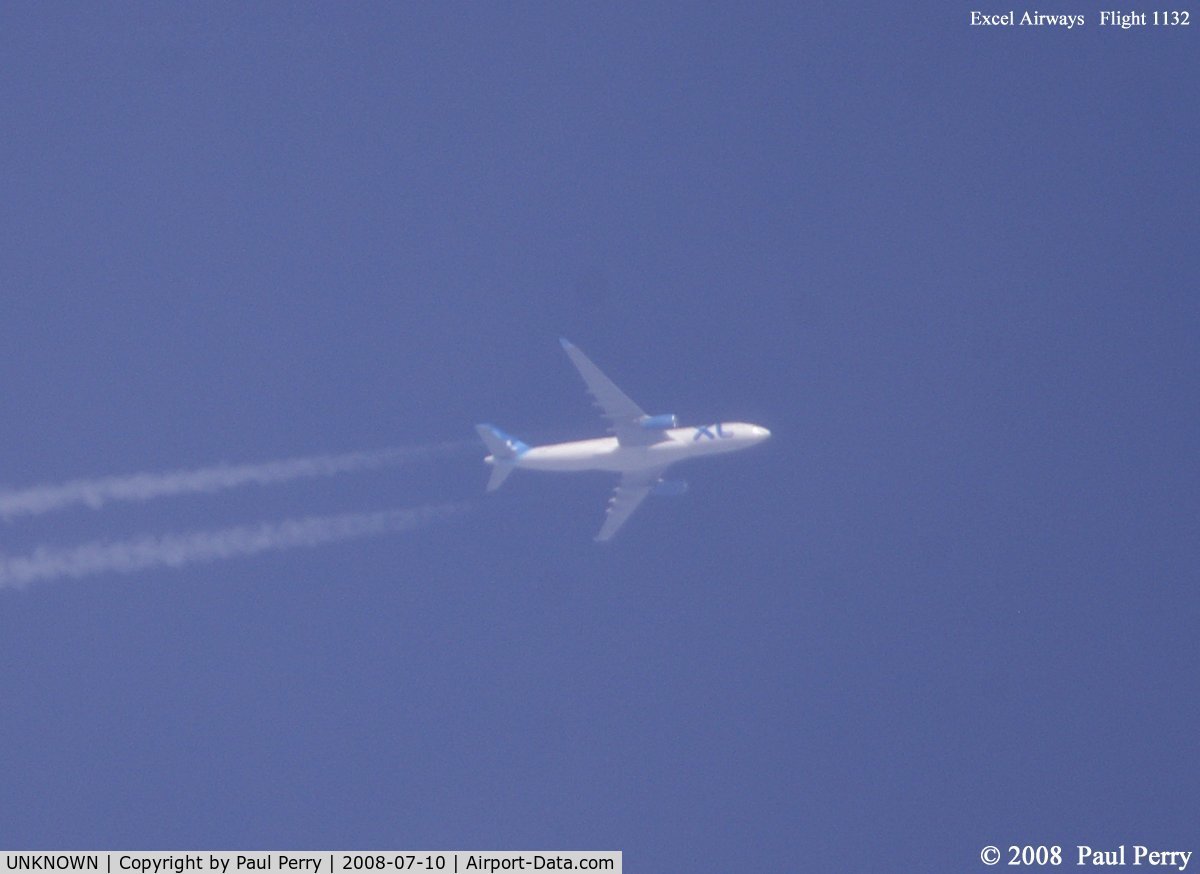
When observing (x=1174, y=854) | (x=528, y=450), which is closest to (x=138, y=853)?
(x=528, y=450)

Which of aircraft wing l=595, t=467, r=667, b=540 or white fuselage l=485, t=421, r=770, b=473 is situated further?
aircraft wing l=595, t=467, r=667, b=540

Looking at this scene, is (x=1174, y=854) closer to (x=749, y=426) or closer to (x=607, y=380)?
(x=749, y=426)

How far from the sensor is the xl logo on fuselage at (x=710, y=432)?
7775 centimetres

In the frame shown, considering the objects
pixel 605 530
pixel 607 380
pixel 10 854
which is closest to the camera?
pixel 10 854

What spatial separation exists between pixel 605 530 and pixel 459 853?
21.7 metres

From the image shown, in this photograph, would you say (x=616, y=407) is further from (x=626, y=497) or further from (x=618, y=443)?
(x=626, y=497)

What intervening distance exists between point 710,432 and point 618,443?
5173 mm

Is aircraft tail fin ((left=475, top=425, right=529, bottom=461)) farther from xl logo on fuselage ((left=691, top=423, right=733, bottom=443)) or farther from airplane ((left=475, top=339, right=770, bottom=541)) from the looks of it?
xl logo on fuselage ((left=691, top=423, right=733, bottom=443))

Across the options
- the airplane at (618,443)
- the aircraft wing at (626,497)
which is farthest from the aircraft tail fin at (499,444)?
the aircraft wing at (626,497)

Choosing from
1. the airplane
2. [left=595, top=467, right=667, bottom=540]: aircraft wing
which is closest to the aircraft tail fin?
the airplane

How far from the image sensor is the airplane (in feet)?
249

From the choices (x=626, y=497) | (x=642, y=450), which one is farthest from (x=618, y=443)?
(x=626, y=497)

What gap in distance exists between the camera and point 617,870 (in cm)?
7056

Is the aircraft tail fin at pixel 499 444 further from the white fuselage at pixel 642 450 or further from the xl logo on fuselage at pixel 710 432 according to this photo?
the xl logo on fuselage at pixel 710 432
